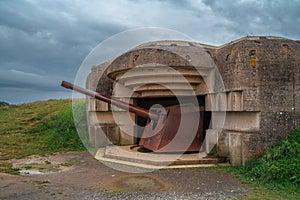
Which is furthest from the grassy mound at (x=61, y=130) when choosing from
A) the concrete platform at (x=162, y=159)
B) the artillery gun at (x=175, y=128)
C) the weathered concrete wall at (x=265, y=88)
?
the weathered concrete wall at (x=265, y=88)

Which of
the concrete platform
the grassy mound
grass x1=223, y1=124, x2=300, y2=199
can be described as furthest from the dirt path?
the grassy mound

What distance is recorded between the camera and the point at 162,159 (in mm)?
6664

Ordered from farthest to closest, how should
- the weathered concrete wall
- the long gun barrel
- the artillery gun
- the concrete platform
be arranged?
1. the long gun barrel
2. the artillery gun
3. the concrete platform
4. the weathered concrete wall

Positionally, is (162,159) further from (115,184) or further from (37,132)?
(37,132)

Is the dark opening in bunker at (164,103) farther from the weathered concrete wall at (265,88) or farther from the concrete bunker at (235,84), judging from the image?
the weathered concrete wall at (265,88)

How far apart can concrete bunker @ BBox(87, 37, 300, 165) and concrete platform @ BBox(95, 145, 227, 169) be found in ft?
1.40

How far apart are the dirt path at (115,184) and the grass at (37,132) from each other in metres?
2.99

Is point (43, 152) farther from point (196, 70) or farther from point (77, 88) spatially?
point (196, 70)

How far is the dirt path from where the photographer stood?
438 cm

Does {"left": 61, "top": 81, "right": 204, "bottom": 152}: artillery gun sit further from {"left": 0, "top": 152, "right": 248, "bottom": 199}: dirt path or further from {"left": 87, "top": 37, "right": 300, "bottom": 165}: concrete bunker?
{"left": 0, "top": 152, "right": 248, "bottom": 199}: dirt path

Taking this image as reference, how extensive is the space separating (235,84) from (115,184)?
3.41 m

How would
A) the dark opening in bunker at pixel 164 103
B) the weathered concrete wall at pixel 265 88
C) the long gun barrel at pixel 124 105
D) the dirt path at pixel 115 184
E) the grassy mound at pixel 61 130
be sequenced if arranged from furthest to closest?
the grassy mound at pixel 61 130 < the dark opening in bunker at pixel 164 103 < the long gun barrel at pixel 124 105 < the weathered concrete wall at pixel 265 88 < the dirt path at pixel 115 184

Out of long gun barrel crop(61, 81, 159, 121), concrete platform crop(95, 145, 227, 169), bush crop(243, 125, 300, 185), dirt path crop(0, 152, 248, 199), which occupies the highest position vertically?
long gun barrel crop(61, 81, 159, 121)

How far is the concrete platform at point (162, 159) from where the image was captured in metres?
6.45
